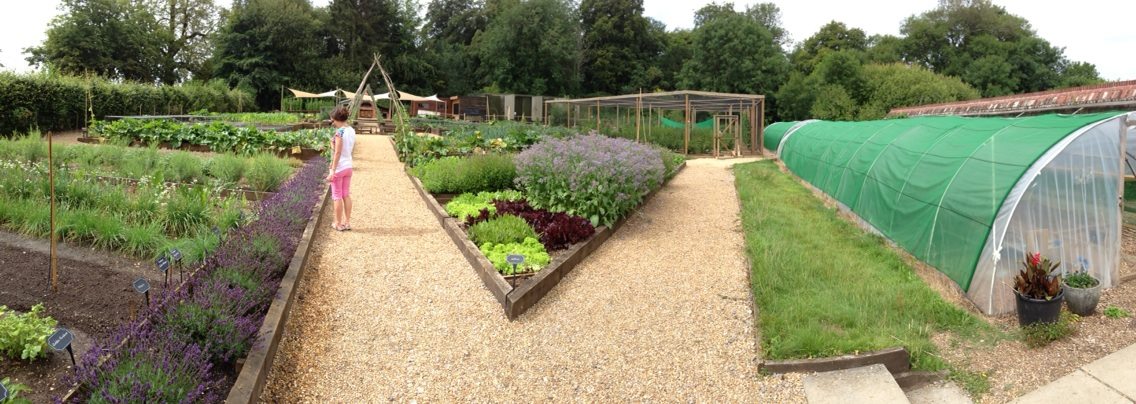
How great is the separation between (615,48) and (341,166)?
47.8 meters

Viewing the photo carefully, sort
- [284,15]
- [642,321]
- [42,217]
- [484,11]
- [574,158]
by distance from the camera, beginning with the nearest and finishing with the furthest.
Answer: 1. [642,321]
2. [42,217]
3. [574,158]
4. [284,15]
5. [484,11]

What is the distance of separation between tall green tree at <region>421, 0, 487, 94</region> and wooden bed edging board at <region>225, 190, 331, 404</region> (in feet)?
162

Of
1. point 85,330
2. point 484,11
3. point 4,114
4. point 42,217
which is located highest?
point 484,11

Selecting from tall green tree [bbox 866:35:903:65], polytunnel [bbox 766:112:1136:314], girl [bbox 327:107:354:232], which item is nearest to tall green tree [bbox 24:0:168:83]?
girl [bbox 327:107:354:232]

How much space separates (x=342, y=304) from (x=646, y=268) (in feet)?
10.0

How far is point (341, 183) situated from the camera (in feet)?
24.3

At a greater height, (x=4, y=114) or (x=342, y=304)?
(x=4, y=114)

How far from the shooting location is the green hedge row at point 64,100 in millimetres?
18156

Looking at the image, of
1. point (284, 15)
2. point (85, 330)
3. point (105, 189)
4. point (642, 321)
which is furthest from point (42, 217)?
point (284, 15)

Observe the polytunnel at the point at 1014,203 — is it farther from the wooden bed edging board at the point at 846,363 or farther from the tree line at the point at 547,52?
the tree line at the point at 547,52

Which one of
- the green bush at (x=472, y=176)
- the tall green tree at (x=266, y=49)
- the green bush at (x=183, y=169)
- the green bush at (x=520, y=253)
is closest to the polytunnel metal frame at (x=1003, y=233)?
the green bush at (x=520, y=253)

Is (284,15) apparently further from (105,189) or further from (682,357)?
(682,357)

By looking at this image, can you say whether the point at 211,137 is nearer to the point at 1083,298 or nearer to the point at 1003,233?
the point at 1003,233

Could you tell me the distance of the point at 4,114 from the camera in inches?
710
